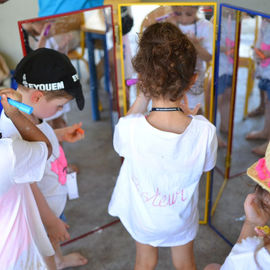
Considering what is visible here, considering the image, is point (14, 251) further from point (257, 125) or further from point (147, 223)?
point (257, 125)

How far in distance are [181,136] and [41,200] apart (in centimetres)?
66

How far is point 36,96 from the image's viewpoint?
55.2 inches

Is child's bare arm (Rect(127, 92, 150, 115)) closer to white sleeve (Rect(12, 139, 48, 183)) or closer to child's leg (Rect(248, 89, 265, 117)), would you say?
white sleeve (Rect(12, 139, 48, 183))

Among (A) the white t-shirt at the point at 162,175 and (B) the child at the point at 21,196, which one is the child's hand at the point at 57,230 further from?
(A) the white t-shirt at the point at 162,175

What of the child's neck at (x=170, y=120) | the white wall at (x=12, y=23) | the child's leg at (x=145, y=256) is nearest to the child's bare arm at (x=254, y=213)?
the child's neck at (x=170, y=120)

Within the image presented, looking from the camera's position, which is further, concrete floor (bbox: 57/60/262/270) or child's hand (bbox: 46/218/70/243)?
concrete floor (bbox: 57/60/262/270)

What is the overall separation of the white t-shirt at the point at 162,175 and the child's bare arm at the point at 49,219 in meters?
0.31

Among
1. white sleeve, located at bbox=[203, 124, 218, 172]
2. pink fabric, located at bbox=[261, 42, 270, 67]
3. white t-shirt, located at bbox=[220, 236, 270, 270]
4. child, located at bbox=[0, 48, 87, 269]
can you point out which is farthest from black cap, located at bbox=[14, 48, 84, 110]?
pink fabric, located at bbox=[261, 42, 270, 67]

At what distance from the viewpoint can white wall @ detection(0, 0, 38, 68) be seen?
171 cm

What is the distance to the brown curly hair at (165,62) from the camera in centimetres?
123

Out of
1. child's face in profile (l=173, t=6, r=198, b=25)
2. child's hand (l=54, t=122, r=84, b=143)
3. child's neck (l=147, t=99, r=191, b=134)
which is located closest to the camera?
child's neck (l=147, t=99, r=191, b=134)

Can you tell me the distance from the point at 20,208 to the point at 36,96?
1.42ft

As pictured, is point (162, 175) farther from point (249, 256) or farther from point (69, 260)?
point (69, 260)

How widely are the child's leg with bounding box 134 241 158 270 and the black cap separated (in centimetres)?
78
